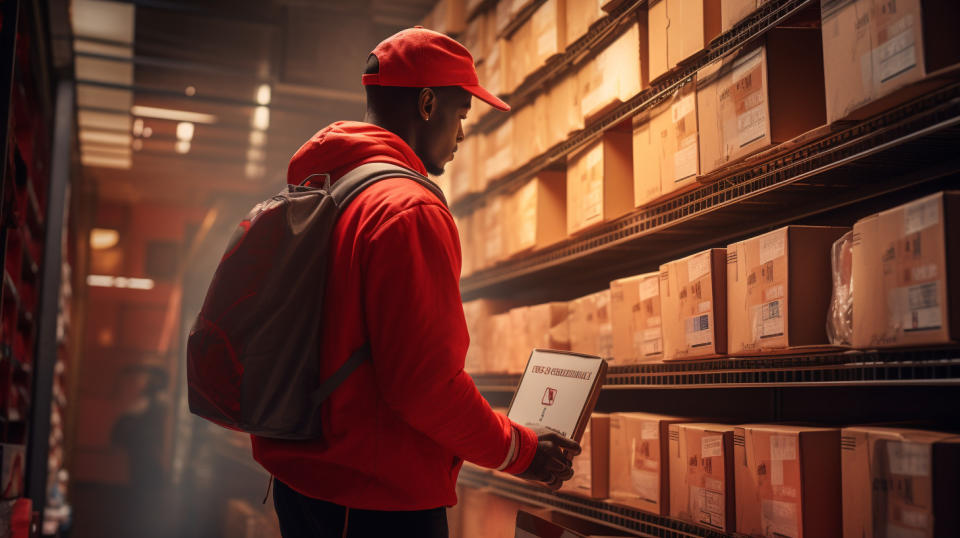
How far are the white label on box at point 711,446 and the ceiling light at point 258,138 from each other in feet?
21.6

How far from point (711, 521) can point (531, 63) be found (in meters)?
2.08

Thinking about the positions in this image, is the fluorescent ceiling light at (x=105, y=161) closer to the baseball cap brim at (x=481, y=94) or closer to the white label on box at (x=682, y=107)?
the white label on box at (x=682, y=107)

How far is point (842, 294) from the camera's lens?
1966 mm

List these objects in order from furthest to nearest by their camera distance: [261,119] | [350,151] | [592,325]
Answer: [261,119] < [592,325] < [350,151]

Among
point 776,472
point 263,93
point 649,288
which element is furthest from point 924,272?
point 263,93

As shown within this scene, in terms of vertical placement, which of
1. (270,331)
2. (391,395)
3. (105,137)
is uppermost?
(105,137)

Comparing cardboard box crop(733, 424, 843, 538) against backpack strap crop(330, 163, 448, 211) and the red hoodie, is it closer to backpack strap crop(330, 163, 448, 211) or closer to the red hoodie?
the red hoodie

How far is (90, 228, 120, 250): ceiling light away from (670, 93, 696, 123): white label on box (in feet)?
37.4

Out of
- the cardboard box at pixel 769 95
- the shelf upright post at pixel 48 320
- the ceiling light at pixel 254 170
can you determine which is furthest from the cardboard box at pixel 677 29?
the ceiling light at pixel 254 170

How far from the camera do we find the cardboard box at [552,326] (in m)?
3.40

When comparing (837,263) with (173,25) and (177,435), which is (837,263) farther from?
(177,435)

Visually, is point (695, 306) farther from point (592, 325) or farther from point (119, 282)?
point (119, 282)

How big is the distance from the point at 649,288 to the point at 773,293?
67 centimetres

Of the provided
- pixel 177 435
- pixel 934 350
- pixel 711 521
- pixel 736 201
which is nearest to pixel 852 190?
pixel 736 201
